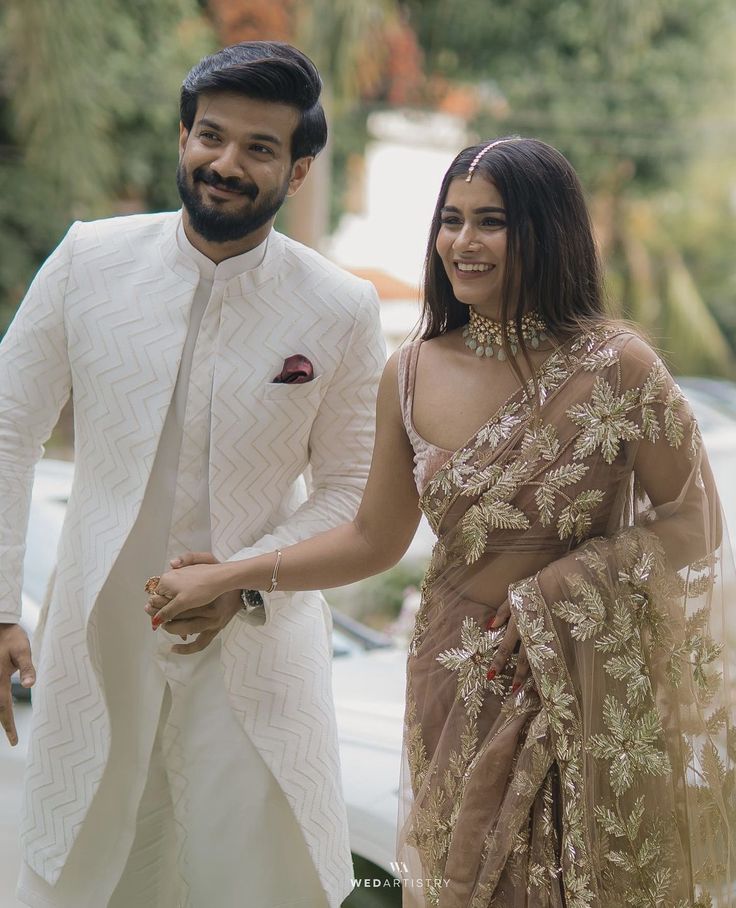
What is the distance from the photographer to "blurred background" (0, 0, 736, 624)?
854cm

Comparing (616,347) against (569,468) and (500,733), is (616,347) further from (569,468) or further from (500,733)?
(500,733)

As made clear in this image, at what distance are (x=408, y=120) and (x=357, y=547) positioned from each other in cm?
1384

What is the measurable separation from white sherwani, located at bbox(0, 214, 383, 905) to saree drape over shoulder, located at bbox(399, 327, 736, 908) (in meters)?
0.38

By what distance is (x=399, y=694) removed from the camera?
3664 millimetres

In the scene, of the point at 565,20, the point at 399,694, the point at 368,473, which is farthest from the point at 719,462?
the point at 565,20

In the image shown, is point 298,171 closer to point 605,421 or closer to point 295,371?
point 295,371

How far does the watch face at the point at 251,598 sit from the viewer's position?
2.42m

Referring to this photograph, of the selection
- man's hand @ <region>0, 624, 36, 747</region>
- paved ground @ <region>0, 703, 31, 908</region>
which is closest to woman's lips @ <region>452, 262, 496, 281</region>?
man's hand @ <region>0, 624, 36, 747</region>

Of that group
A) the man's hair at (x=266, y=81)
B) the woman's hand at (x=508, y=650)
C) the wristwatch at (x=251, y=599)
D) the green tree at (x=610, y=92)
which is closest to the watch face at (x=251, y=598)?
the wristwatch at (x=251, y=599)

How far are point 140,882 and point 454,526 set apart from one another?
3.51ft

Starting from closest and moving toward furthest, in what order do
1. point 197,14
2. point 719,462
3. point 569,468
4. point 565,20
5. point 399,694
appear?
point 569,468, point 399,694, point 719,462, point 197,14, point 565,20

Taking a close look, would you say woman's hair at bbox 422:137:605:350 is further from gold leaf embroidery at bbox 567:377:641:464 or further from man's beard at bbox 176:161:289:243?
man's beard at bbox 176:161:289:243

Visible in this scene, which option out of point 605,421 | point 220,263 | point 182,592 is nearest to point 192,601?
point 182,592

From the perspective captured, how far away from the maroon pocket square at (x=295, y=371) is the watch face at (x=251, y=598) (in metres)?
0.41
